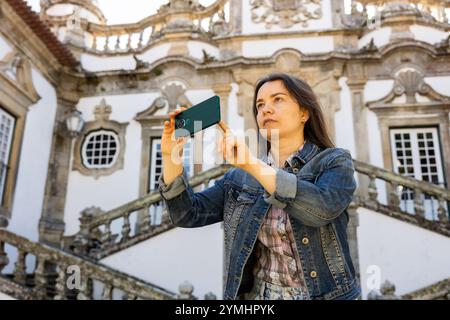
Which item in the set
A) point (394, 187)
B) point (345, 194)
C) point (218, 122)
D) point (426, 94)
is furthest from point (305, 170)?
point (426, 94)

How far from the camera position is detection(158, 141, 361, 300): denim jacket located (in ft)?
4.08

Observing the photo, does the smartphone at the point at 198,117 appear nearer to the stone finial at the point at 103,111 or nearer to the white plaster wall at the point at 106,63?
the stone finial at the point at 103,111

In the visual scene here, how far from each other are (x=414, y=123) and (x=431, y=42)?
192cm

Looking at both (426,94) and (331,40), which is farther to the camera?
(331,40)

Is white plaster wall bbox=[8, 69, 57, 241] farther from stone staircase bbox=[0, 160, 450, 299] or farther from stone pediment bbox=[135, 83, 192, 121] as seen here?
stone pediment bbox=[135, 83, 192, 121]

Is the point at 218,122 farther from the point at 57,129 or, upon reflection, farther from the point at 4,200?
the point at 57,129

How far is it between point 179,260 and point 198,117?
19.1 feet

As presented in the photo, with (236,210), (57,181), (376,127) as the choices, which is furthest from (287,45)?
(236,210)

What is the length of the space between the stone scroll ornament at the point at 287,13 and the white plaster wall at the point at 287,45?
1.29 feet

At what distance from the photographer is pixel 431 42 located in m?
9.93

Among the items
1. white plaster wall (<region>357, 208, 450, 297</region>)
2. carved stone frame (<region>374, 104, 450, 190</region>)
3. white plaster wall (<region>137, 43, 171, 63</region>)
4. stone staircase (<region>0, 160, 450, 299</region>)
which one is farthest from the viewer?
white plaster wall (<region>137, 43, 171, 63</region>)

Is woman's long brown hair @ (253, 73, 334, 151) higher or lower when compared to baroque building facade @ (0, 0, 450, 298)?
lower

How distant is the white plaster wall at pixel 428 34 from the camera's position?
9.96 metres

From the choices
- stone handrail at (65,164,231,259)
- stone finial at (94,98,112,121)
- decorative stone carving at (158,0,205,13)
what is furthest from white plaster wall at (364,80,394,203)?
stone finial at (94,98,112,121)
